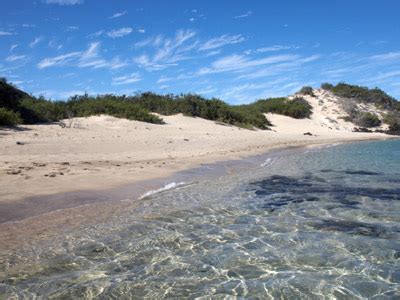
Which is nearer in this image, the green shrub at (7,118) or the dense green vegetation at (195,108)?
the green shrub at (7,118)

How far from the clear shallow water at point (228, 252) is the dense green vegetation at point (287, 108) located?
36145 millimetres

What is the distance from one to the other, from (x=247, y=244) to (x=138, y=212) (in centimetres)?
275

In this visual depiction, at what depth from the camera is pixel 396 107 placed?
53812 mm

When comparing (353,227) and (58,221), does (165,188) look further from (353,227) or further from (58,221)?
(353,227)

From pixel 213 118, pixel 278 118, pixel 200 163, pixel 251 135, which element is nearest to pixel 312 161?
pixel 200 163

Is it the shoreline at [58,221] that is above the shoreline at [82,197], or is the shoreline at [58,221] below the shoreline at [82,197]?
below

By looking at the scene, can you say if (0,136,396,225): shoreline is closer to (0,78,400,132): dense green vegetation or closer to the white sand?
the white sand

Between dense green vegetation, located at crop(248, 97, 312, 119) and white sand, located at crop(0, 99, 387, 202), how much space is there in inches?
573

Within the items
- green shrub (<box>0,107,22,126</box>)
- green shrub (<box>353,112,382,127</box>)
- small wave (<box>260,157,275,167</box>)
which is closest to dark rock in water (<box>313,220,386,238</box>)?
small wave (<box>260,157,275,167</box>)

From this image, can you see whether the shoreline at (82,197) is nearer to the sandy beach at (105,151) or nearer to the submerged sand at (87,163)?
the submerged sand at (87,163)

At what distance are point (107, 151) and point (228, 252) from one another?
11.2 m

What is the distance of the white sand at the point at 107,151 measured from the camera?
1044 centimetres

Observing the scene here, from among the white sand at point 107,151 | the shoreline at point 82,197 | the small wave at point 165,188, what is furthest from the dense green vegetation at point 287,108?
the small wave at point 165,188

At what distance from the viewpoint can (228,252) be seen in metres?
6.03
